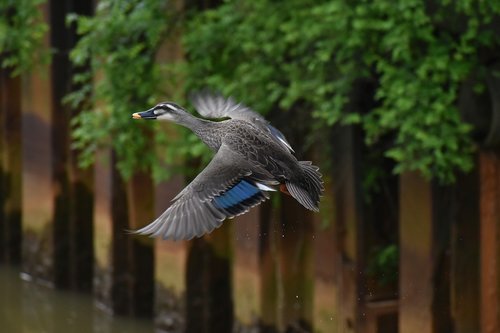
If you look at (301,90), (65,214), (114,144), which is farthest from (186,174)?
(65,214)

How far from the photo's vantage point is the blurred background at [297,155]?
1052 cm

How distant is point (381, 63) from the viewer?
34.7 feet

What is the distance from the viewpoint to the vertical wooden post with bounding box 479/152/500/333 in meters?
10.7

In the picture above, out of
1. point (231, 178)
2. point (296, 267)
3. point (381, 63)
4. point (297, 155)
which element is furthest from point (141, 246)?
point (231, 178)

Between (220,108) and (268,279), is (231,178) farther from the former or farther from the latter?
(268,279)

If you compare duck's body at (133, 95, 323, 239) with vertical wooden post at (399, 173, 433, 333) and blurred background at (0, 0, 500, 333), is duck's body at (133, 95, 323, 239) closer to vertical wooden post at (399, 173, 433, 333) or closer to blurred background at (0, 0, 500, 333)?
blurred background at (0, 0, 500, 333)

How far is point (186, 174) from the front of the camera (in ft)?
45.2

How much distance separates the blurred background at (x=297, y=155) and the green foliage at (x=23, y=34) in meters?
0.03

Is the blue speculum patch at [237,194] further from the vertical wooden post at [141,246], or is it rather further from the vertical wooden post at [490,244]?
the vertical wooden post at [141,246]

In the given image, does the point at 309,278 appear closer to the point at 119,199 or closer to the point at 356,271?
the point at 356,271

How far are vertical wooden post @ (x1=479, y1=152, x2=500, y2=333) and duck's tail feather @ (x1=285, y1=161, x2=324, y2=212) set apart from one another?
3552 mm

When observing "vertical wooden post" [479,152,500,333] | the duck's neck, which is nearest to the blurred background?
"vertical wooden post" [479,152,500,333]

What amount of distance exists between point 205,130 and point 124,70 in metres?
6.58

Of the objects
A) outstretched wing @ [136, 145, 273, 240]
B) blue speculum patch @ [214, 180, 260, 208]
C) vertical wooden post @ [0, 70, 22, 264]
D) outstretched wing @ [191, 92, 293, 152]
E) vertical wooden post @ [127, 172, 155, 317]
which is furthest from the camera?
vertical wooden post @ [0, 70, 22, 264]
